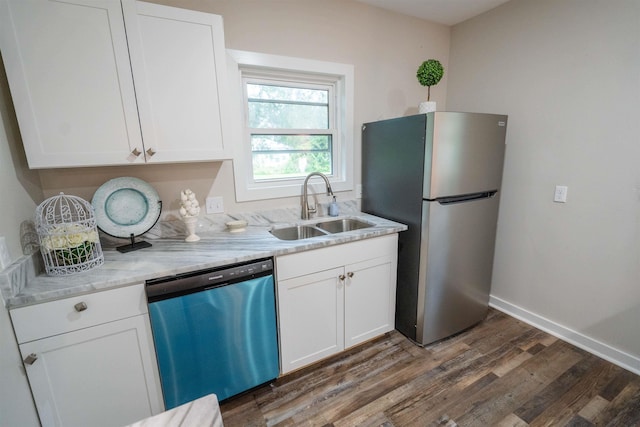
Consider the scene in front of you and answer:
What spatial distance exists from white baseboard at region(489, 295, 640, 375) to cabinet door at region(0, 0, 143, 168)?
3.04m

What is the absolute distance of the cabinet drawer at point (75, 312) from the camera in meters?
1.13

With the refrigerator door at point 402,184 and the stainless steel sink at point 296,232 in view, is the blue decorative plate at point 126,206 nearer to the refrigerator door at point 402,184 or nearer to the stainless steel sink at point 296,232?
the stainless steel sink at point 296,232

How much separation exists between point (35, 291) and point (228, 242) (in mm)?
826

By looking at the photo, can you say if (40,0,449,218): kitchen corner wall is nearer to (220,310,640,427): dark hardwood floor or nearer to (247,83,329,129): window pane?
(247,83,329,129): window pane

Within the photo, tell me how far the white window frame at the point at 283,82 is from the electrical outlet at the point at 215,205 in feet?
0.42

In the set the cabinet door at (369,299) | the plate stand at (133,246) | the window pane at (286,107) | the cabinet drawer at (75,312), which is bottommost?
the cabinet door at (369,299)

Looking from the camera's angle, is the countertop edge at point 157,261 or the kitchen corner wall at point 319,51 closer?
the countertop edge at point 157,261

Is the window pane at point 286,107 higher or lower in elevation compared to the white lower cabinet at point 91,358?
higher

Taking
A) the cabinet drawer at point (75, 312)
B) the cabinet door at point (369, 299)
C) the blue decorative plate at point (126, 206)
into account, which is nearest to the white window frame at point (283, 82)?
the blue decorative plate at point (126, 206)

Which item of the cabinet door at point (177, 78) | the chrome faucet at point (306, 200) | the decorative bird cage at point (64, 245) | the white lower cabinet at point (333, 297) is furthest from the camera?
the chrome faucet at point (306, 200)

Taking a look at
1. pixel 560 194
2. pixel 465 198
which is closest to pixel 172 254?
pixel 465 198

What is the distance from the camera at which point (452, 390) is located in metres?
1.70

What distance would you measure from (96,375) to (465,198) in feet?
7.59

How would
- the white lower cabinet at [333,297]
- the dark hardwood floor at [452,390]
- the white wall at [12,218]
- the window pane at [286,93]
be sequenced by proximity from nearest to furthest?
1. the white wall at [12,218]
2. the dark hardwood floor at [452,390]
3. the white lower cabinet at [333,297]
4. the window pane at [286,93]
